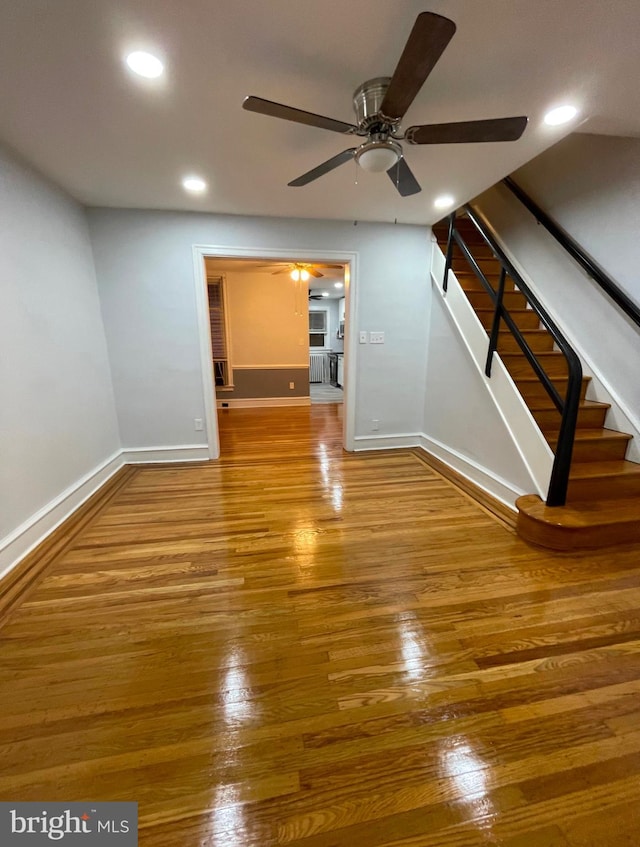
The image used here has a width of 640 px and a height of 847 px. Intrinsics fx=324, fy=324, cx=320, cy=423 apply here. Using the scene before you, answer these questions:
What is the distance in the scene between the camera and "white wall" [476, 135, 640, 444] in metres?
2.41

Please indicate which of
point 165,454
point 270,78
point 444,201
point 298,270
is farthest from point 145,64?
point 298,270

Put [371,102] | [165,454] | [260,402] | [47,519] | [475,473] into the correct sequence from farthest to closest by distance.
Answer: [260,402] → [165,454] → [475,473] → [47,519] → [371,102]

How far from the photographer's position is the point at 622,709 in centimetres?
117

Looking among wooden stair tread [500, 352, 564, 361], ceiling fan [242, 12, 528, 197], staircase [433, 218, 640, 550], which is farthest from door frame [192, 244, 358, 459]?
ceiling fan [242, 12, 528, 197]

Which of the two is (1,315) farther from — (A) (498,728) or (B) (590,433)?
(B) (590,433)

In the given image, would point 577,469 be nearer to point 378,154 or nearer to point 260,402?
point 378,154

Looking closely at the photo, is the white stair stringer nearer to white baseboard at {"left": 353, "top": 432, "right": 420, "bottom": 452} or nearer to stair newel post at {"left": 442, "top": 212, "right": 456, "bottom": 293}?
stair newel post at {"left": 442, "top": 212, "right": 456, "bottom": 293}

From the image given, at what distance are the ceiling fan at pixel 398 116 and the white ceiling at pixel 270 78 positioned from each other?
0.51 ft

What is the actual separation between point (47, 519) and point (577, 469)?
3.76m

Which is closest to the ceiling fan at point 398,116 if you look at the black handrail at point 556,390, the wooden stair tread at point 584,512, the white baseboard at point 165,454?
the black handrail at point 556,390

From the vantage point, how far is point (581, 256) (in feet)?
8.65

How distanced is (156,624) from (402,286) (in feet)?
11.8

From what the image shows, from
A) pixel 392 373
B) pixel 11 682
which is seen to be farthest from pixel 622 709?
pixel 392 373

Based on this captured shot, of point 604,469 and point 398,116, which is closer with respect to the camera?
point 398,116
